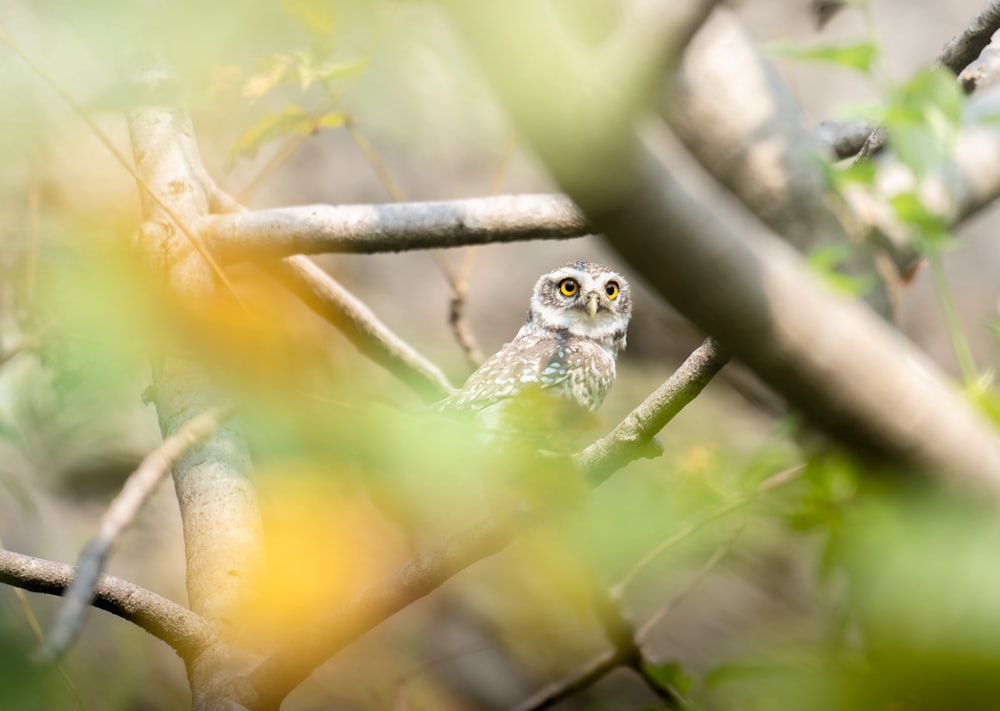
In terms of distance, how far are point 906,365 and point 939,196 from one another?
0.51 m

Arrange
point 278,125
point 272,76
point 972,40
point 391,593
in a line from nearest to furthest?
point 391,593
point 972,40
point 272,76
point 278,125

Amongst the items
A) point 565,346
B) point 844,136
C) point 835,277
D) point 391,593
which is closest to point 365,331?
point 565,346

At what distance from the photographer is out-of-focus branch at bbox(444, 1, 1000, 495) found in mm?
Answer: 673

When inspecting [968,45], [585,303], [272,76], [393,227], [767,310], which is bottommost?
[767,310]

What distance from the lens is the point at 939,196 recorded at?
1.24 m

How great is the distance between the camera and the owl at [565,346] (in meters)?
2.50

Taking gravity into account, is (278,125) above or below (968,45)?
above

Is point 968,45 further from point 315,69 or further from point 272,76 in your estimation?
point 272,76

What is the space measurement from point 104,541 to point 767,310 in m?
0.74

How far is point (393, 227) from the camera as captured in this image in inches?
105

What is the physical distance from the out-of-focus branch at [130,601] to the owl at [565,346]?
2.43 ft

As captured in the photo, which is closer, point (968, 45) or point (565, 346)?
point (968, 45)

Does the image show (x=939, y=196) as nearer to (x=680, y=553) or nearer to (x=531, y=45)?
(x=531, y=45)

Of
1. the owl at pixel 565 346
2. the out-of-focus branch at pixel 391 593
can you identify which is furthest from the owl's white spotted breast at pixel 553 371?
the out-of-focus branch at pixel 391 593
